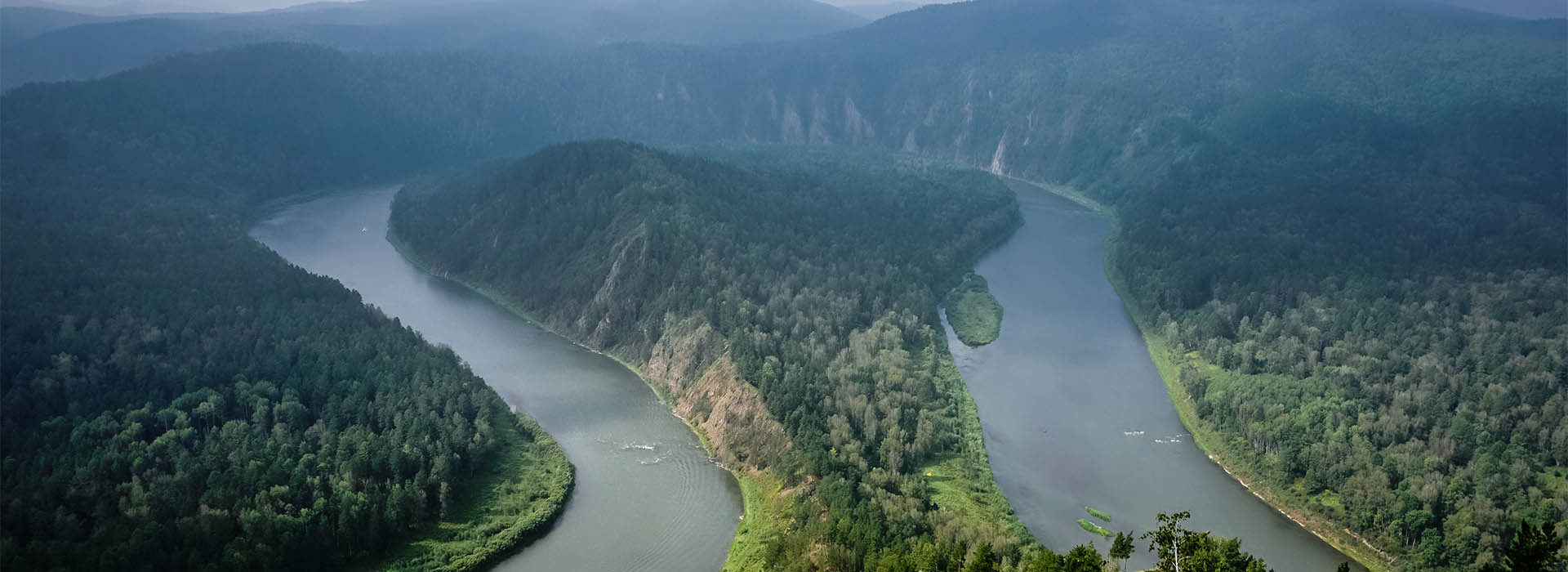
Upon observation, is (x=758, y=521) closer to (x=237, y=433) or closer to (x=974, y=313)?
(x=237, y=433)

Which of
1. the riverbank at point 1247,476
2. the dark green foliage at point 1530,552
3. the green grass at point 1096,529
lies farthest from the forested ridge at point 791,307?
the dark green foliage at point 1530,552

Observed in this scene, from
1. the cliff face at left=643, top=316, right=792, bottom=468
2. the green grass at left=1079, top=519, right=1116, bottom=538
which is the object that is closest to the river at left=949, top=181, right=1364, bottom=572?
the green grass at left=1079, top=519, right=1116, bottom=538

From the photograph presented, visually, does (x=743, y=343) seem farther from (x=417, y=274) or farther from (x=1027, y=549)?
(x=417, y=274)

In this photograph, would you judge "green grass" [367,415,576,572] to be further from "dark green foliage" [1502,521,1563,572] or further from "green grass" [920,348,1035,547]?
"dark green foliage" [1502,521,1563,572]

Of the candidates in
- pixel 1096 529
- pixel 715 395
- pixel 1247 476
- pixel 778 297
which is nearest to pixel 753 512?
pixel 715 395

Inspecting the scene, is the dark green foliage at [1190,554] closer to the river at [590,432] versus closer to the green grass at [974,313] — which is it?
the river at [590,432]
